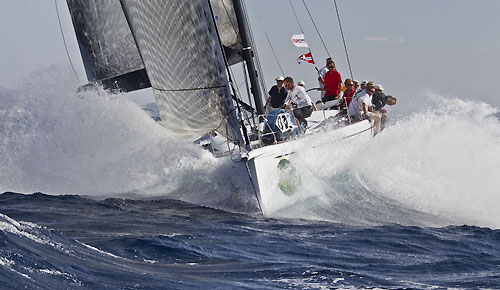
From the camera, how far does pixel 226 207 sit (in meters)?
8.07

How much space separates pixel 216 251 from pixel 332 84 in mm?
6450

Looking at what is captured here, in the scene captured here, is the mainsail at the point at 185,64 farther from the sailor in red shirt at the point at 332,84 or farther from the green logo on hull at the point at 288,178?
the sailor in red shirt at the point at 332,84

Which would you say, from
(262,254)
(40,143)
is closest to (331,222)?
(262,254)

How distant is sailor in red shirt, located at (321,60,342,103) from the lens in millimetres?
11508

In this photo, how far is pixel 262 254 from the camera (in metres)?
5.67

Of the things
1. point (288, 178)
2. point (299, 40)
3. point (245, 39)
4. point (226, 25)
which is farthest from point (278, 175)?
point (299, 40)

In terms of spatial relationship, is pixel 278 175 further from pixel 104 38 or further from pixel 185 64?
pixel 104 38

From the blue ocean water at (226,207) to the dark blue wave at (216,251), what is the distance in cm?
2

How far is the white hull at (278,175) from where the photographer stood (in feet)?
25.5

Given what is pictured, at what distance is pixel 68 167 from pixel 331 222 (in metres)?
3.83

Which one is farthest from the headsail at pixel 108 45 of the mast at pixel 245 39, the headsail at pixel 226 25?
the mast at pixel 245 39

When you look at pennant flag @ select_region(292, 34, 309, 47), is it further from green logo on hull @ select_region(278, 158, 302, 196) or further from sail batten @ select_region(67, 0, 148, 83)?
green logo on hull @ select_region(278, 158, 302, 196)

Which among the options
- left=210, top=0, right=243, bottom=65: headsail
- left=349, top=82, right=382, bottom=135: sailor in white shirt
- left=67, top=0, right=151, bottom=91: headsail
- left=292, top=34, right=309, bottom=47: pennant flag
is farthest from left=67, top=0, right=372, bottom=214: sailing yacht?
left=67, top=0, right=151, bottom=91: headsail

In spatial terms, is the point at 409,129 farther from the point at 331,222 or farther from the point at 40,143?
the point at 40,143
